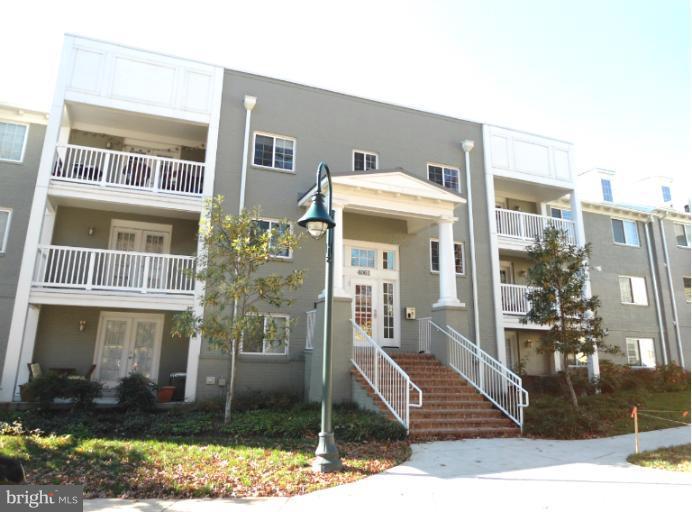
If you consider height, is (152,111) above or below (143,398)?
above

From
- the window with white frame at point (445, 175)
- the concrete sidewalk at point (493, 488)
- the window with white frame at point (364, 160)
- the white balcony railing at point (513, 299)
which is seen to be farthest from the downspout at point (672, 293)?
the concrete sidewalk at point (493, 488)

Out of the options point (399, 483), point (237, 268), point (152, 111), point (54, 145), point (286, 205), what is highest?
point (152, 111)

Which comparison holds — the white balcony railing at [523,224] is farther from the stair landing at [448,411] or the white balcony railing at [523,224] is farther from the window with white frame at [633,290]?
the stair landing at [448,411]

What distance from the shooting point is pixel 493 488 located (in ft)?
19.5

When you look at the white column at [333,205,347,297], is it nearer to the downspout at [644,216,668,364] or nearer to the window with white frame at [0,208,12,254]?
the window with white frame at [0,208,12,254]

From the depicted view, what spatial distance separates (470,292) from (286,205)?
6.78 m

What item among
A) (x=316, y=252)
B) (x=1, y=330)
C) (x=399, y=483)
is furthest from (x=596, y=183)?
(x=1, y=330)

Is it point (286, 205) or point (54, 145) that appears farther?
point (286, 205)

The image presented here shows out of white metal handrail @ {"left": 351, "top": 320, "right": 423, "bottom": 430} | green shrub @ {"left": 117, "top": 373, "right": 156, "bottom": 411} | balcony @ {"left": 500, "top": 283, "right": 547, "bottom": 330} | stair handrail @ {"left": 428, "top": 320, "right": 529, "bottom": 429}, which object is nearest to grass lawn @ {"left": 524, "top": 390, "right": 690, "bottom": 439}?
stair handrail @ {"left": 428, "top": 320, "right": 529, "bottom": 429}

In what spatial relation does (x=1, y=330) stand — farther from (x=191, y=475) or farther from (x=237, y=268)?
(x=191, y=475)

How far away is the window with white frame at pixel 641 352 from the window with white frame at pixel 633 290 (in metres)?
1.71

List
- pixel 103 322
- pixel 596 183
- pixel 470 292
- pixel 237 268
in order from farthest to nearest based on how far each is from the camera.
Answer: pixel 596 183 → pixel 470 292 → pixel 103 322 → pixel 237 268

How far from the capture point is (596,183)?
72.6 ft

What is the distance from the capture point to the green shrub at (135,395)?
1078 centimetres
